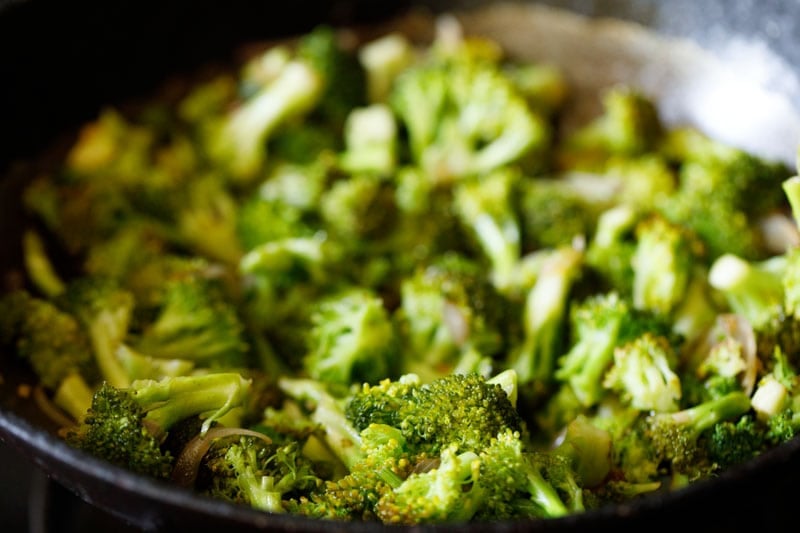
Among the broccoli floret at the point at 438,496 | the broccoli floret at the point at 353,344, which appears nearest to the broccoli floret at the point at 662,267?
the broccoli floret at the point at 353,344

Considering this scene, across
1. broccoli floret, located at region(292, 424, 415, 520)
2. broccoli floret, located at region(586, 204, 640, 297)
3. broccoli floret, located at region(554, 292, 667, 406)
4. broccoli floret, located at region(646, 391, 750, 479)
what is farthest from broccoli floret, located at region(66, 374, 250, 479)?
broccoli floret, located at region(586, 204, 640, 297)

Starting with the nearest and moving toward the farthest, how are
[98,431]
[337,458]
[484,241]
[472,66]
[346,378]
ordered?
[98,431] → [337,458] → [346,378] → [484,241] → [472,66]

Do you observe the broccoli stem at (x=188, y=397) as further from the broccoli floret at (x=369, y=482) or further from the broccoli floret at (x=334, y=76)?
the broccoli floret at (x=334, y=76)

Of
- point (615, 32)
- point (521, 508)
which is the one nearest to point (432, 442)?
point (521, 508)

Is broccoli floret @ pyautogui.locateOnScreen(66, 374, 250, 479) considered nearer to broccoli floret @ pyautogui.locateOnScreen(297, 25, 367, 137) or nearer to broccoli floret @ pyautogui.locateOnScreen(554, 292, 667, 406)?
broccoli floret @ pyautogui.locateOnScreen(554, 292, 667, 406)

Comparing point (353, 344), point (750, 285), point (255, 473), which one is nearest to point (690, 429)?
point (750, 285)

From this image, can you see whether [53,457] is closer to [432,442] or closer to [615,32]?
[432,442]
